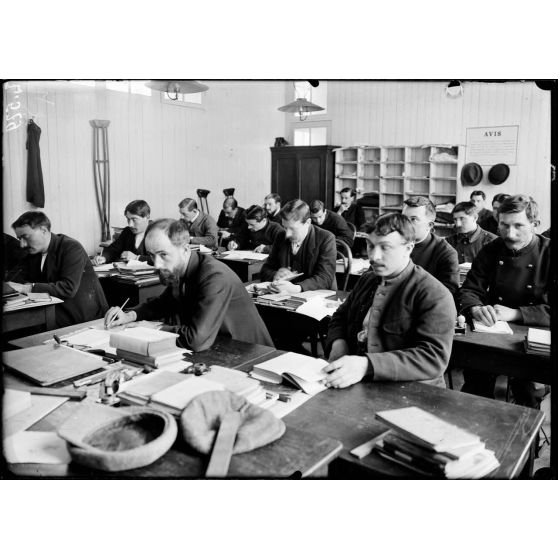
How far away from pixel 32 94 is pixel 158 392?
1107 millimetres

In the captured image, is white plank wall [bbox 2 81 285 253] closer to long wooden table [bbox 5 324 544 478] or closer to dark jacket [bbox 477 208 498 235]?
long wooden table [bbox 5 324 544 478]

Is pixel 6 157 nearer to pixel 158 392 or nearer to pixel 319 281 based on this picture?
pixel 158 392

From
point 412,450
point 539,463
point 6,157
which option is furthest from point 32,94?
point 539,463

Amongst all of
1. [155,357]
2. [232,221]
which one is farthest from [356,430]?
[232,221]

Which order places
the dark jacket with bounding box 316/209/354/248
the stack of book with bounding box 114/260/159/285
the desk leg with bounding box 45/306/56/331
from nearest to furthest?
the desk leg with bounding box 45/306/56/331, the stack of book with bounding box 114/260/159/285, the dark jacket with bounding box 316/209/354/248

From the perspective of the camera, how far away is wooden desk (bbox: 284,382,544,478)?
1.43 metres

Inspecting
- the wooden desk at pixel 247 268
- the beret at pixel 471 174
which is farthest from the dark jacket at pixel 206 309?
the beret at pixel 471 174

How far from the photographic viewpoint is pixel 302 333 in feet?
10.8

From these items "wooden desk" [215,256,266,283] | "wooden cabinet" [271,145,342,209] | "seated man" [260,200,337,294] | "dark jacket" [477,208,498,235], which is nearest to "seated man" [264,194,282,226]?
"wooden cabinet" [271,145,342,209]

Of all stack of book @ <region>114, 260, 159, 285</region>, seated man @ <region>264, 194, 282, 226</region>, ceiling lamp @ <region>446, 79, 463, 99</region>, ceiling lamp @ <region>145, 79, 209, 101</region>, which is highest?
ceiling lamp @ <region>145, 79, 209, 101</region>

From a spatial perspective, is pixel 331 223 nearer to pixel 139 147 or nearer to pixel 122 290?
pixel 122 290

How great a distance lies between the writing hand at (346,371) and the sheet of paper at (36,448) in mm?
852

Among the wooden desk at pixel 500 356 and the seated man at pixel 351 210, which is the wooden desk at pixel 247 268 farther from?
the seated man at pixel 351 210

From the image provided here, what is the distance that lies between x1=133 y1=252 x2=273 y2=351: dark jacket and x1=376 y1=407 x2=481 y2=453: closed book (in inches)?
39.3
